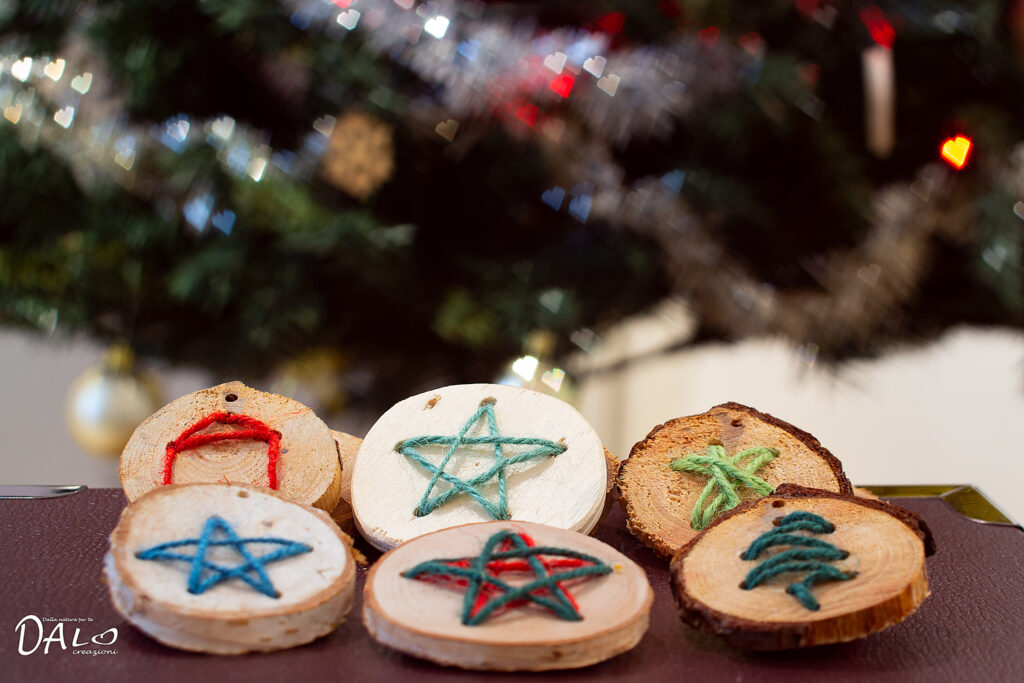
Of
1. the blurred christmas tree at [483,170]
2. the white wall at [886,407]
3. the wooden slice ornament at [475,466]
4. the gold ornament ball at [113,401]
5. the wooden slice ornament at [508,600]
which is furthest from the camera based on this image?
the white wall at [886,407]

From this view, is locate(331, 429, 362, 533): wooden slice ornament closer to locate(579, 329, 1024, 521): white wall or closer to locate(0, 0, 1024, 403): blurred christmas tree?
locate(0, 0, 1024, 403): blurred christmas tree

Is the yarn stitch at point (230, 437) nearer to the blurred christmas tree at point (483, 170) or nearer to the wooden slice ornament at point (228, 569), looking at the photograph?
the wooden slice ornament at point (228, 569)

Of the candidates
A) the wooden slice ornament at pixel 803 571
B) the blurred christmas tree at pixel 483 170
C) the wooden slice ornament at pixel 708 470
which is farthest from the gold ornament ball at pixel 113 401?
the wooden slice ornament at pixel 803 571

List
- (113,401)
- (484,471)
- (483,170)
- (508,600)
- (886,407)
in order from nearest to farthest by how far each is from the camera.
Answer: (508,600) < (484,471) < (483,170) < (113,401) < (886,407)

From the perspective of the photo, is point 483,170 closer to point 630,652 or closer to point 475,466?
point 475,466

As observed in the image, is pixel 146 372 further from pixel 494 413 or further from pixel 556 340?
pixel 494 413

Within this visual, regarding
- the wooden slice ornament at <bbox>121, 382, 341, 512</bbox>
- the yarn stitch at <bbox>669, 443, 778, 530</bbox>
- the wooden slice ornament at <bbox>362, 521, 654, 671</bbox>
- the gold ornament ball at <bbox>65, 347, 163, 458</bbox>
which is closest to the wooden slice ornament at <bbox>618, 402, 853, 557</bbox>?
the yarn stitch at <bbox>669, 443, 778, 530</bbox>

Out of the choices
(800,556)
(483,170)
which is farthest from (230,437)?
(483,170)
